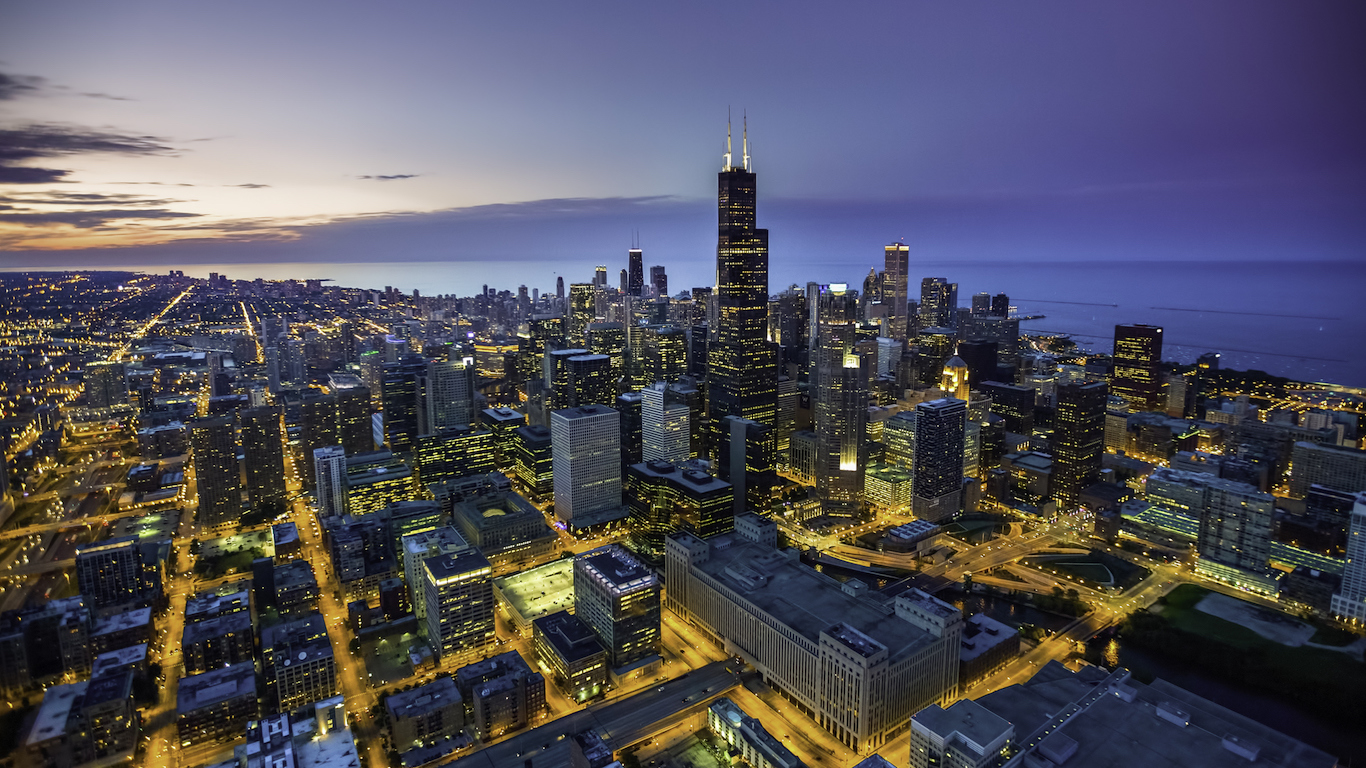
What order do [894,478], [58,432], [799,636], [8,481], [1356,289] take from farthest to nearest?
1. [1356,289]
2. [58,432]
3. [894,478]
4. [8,481]
5. [799,636]

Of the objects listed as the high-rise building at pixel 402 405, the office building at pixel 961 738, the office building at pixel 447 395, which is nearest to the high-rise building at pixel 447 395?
the office building at pixel 447 395

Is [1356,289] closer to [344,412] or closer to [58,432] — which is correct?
[344,412]

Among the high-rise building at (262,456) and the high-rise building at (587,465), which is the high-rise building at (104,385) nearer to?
the high-rise building at (262,456)

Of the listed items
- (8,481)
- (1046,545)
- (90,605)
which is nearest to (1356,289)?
(1046,545)

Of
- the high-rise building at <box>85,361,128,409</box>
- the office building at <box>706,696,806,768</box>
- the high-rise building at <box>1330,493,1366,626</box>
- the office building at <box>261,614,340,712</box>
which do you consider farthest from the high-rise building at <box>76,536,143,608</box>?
the high-rise building at <box>1330,493,1366,626</box>

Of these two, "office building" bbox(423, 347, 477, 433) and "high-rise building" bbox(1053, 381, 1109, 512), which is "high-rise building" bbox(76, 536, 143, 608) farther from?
"high-rise building" bbox(1053, 381, 1109, 512)

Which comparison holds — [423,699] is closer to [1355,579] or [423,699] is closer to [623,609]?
[623,609]
